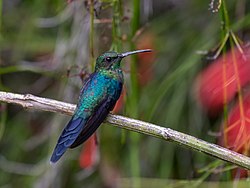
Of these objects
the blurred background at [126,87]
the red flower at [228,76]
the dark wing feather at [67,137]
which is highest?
the red flower at [228,76]

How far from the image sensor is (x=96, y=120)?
147 centimetres

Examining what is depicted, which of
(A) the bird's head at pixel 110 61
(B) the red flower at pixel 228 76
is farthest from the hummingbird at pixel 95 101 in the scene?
(B) the red flower at pixel 228 76

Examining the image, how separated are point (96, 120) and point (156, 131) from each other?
264 millimetres

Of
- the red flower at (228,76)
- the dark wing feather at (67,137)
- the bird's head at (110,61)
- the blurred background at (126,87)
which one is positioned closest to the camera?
the dark wing feather at (67,137)

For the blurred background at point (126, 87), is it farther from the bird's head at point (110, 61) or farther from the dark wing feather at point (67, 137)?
the dark wing feather at point (67, 137)

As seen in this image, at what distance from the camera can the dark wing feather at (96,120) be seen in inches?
55.6

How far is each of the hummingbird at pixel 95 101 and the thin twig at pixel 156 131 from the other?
5 cm

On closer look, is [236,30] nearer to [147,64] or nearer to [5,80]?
[147,64]

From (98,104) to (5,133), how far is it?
1017 millimetres

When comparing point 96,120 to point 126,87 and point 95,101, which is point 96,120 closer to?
point 95,101

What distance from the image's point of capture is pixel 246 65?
4.91ft

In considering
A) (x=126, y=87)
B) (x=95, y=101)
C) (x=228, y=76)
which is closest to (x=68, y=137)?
(x=95, y=101)

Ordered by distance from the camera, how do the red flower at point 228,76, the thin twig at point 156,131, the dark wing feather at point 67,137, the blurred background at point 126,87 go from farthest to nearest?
the blurred background at point 126,87
the red flower at point 228,76
the dark wing feather at point 67,137
the thin twig at point 156,131

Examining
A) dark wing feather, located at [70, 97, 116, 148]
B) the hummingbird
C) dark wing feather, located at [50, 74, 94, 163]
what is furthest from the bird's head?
dark wing feather, located at [50, 74, 94, 163]
